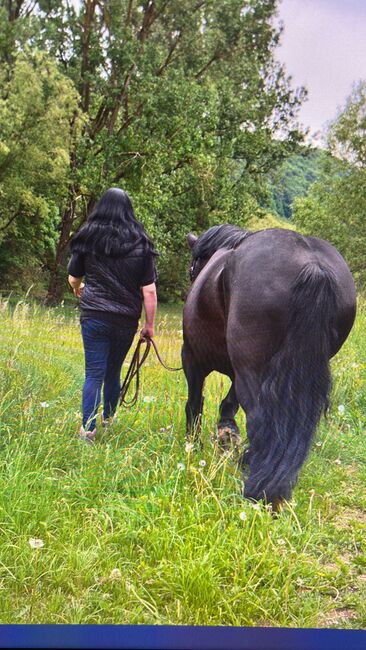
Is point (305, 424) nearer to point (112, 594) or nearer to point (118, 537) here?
point (118, 537)

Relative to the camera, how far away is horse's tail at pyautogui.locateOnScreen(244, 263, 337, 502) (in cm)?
253

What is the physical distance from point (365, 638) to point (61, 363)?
4.03m

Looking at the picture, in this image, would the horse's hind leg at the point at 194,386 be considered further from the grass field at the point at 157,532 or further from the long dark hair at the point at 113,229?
the long dark hair at the point at 113,229

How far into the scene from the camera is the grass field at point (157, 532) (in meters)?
1.61

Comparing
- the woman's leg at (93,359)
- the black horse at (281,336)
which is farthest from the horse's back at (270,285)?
the woman's leg at (93,359)

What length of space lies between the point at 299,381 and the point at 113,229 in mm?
1433

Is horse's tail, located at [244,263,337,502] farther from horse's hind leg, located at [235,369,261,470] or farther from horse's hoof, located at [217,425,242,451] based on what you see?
horse's hoof, located at [217,425,242,451]

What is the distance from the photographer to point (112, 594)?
1.59 meters

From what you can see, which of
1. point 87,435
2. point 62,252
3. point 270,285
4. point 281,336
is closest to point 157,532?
point 281,336

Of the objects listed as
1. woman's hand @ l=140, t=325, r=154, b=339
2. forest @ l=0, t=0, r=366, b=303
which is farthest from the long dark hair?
forest @ l=0, t=0, r=366, b=303

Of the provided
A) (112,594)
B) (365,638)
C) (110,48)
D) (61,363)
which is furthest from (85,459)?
(110,48)

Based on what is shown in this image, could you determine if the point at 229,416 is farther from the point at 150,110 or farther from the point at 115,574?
the point at 150,110

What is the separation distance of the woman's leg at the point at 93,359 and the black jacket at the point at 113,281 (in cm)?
6

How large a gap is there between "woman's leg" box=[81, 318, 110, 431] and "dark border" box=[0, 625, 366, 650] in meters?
2.73
